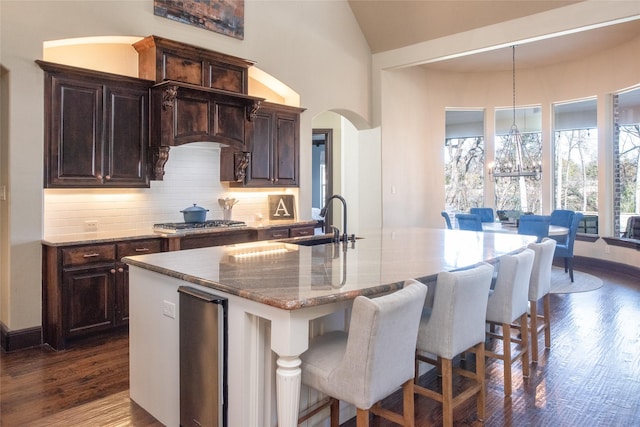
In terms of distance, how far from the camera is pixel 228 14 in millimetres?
4980

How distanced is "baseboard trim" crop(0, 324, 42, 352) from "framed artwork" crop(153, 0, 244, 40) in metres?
3.16

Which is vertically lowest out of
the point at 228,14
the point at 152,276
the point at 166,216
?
the point at 152,276

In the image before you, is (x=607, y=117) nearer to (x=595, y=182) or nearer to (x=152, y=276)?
(x=595, y=182)

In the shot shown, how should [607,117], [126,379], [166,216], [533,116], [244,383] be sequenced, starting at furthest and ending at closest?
[533,116] < [607,117] < [166,216] < [126,379] < [244,383]

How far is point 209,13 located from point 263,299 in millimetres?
4133

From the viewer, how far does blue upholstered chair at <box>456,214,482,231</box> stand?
5965 millimetres

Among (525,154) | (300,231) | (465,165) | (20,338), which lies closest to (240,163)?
(300,231)

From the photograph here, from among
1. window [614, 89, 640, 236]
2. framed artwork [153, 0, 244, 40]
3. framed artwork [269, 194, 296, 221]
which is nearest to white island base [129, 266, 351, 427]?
framed artwork [153, 0, 244, 40]

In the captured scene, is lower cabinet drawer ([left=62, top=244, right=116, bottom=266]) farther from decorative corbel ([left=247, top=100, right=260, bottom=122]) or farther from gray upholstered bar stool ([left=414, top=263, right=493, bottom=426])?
gray upholstered bar stool ([left=414, top=263, right=493, bottom=426])

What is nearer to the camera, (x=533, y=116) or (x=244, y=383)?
(x=244, y=383)

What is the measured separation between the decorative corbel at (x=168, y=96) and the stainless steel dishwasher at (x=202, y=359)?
8.54 feet

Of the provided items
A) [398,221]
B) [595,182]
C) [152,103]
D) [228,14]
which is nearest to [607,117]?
[595,182]

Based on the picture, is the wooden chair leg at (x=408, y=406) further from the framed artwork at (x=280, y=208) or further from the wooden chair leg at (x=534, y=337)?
the framed artwork at (x=280, y=208)

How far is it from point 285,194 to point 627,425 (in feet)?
14.2
